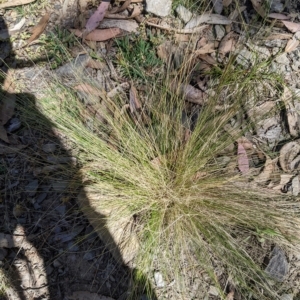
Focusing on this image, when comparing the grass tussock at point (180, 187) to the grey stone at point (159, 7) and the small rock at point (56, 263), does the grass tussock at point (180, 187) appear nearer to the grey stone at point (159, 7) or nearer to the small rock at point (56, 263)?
the small rock at point (56, 263)

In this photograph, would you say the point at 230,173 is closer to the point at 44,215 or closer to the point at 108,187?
the point at 108,187

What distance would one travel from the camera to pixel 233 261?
1.84 metres

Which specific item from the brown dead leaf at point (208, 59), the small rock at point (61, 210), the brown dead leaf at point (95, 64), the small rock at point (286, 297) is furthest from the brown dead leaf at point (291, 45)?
the small rock at point (61, 210)

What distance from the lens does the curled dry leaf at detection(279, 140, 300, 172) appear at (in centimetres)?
209

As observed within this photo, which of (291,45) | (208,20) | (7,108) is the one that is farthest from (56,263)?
(291,45)

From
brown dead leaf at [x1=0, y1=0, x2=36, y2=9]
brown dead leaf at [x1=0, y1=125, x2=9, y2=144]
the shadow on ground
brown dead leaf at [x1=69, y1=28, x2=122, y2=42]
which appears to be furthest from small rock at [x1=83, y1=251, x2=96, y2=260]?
brown dead leaf at [x1=0, y1=0, x2=36, y2=9]

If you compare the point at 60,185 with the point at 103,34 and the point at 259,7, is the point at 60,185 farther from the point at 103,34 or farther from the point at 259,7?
the point at 259,7

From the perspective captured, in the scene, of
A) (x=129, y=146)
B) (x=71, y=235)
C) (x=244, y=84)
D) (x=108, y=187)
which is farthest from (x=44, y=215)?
(x=244, y=84)

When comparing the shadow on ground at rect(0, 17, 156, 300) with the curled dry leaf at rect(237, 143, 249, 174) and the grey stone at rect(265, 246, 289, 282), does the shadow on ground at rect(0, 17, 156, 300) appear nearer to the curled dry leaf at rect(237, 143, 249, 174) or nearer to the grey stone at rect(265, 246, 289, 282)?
the grey stone at rect(265, 246, 289, 282)

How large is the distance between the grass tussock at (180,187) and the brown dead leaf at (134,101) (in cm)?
3

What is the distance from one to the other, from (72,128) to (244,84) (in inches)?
32.8

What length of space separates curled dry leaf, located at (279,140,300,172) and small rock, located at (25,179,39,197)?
116 centimetres

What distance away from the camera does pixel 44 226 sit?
6.54 ft

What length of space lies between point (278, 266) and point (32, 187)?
1.16 meters
